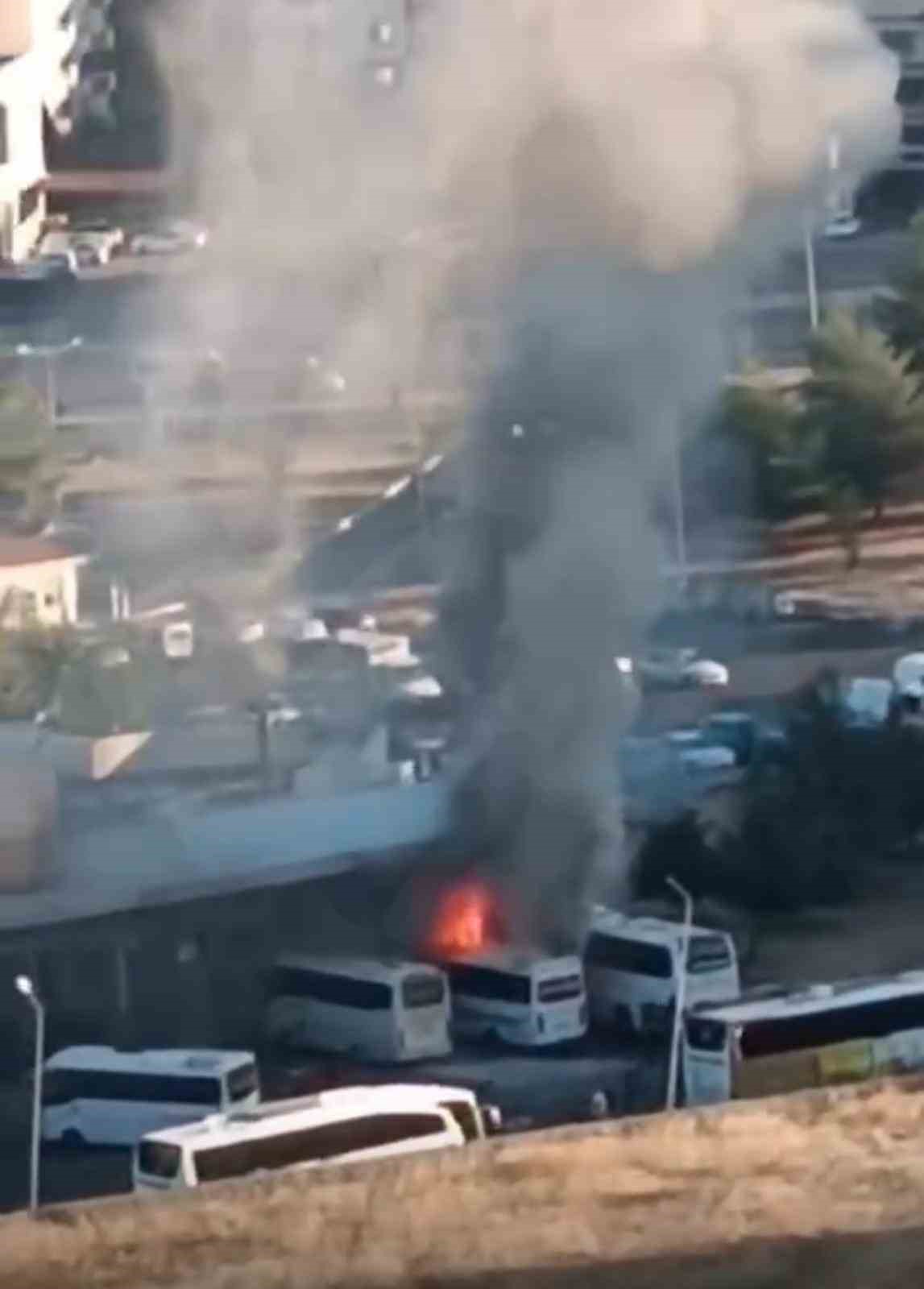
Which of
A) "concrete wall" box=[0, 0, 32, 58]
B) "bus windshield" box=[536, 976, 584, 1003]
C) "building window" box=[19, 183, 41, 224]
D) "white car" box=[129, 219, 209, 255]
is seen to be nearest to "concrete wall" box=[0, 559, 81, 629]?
"white car" box=[129, 219, 209, 255]

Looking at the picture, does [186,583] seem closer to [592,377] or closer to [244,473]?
[244,473]

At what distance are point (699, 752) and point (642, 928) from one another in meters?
1.30

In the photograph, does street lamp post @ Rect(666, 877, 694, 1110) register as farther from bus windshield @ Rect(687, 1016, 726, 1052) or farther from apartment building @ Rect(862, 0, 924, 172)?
apartment building @ Rect(862, 0, 924, 172)

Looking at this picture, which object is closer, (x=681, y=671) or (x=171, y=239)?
(x=681, y=671)

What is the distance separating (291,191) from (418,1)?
0.47 m

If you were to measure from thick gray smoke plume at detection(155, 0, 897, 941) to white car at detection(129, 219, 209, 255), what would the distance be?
59.5 inches

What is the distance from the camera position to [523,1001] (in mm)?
4570

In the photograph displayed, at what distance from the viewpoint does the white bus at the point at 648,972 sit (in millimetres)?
4594

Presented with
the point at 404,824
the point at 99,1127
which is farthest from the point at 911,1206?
the point at 404,824

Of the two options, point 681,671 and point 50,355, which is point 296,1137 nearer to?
point 681,671

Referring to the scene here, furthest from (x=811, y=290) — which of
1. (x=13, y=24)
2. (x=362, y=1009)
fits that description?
(x=362, y=1009)

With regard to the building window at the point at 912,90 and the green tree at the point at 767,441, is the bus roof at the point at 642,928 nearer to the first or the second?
the green tree at the point at 767,441

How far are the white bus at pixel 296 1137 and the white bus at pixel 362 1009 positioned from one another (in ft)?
2.76

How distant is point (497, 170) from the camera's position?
5461 millimetres
